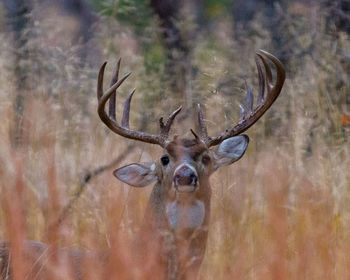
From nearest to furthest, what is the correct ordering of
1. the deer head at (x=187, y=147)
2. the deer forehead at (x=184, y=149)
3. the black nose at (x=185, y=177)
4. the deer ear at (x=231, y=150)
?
the black nose at (x=185, y=177) < the deer head at (x=187, y=147) < the deer forehead at (x=184, y=149) < the deer ear at (x=231, y=150)

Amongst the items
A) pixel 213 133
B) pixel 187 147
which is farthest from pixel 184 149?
pixel 213 133

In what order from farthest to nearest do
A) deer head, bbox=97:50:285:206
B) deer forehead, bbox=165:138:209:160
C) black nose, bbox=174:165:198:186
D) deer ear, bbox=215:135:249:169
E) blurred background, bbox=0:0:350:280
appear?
deer ear, bbox=215:135:249:169 → deer forehead, bbox=165:138:209:160 → deer head, bbox=97:50:285:206 → black nose, bbox=174:165:198:186 → blurred background, bbox=0:0:350:280

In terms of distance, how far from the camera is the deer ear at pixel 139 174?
518cm

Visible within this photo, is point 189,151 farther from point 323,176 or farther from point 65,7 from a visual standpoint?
point 65,7

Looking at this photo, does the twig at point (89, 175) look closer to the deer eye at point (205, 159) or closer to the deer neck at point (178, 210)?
the deer neck at point (178, 210)

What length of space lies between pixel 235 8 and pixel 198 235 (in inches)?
343

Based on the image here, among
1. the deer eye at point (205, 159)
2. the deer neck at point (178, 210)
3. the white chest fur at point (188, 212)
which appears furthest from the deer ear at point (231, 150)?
the white chest fur at point (188, 212)

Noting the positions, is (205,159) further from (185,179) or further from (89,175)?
(89,175)

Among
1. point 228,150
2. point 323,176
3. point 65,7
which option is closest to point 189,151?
point 228,150

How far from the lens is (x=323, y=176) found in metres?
5.80

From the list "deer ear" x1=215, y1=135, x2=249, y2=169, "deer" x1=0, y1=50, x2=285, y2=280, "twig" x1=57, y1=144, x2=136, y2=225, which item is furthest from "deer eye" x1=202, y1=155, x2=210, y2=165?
Answer: "twig" x1=57, y1=144, x2=136, y2=225

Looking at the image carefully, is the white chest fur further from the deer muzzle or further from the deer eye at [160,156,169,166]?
the deer eye at [160,156,169,166]

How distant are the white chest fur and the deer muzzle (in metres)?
0.10

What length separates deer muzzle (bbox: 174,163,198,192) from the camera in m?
4.70
